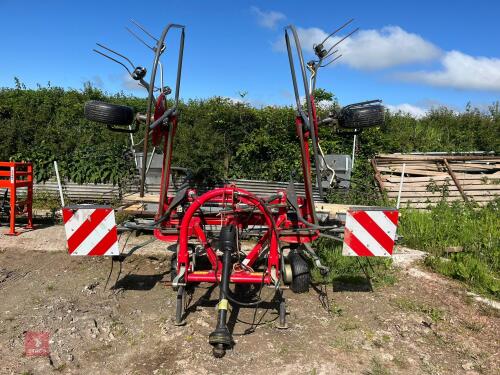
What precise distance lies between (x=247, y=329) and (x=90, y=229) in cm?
178

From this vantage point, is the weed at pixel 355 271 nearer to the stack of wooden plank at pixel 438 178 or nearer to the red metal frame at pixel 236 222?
the red metal frame at pixel 236 222

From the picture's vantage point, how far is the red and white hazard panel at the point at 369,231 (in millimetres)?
4215

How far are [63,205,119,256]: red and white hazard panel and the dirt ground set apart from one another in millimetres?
588

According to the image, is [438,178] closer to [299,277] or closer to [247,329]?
[299,277]

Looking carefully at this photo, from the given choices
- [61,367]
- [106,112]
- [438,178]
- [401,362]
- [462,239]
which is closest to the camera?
[61,367]

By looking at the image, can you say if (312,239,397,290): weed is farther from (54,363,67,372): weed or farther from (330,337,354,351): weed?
(54,363,67,372): weed

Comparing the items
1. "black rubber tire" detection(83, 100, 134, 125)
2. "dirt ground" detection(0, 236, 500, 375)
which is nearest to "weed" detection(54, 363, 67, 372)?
"dirt ground" detection(0, 236, 500, 375)

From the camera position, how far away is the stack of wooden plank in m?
9.62

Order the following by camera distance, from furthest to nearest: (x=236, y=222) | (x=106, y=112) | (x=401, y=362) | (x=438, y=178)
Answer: (x=438, y=178) → (x=236, y=222) → (x=106, y=112) → (x=401, y=362)

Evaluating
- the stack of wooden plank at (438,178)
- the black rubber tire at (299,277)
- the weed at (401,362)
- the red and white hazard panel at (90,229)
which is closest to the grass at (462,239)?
the stack of wooden plank at (438,178)

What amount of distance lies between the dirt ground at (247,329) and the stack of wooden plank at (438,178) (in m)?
4.64

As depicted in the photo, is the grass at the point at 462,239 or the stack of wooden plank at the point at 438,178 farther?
the stack of wooden plank at the point at 438,178

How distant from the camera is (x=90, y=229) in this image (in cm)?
421

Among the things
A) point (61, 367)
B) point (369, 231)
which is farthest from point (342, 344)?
point (61, 367)
